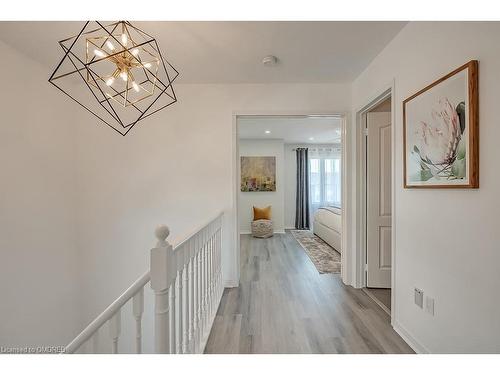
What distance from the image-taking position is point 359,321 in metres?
2.03

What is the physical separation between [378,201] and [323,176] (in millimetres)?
→ 3954

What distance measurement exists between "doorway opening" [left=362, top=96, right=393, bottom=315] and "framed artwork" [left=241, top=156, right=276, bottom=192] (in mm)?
3386

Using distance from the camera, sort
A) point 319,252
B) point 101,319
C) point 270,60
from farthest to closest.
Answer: point 319,252
point 270,60
point 101,319

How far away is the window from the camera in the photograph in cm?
647

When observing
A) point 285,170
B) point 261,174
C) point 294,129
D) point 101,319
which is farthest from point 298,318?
point 285,170

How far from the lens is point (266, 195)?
602cm

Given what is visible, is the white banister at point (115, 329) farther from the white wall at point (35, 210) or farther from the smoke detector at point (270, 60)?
the smoke detector at point (270, 60)

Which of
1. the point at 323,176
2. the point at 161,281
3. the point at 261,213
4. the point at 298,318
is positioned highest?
the point at 323,176

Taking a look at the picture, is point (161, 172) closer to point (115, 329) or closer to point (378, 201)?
point (115, 329)

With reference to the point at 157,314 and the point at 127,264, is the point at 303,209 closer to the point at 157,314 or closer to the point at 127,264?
the point at 127,264

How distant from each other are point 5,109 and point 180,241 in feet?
6.89

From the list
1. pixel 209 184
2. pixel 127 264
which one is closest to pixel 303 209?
pixel 209 184

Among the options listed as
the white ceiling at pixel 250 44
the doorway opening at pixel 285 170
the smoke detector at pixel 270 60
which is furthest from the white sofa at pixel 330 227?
the smoke detector at pixel 270 60

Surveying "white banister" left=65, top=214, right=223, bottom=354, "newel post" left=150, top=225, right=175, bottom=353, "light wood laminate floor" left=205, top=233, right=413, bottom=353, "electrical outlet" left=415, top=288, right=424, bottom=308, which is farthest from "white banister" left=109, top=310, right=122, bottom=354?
"electrical outlet" left=415, top=288, right=424, bottom=308
